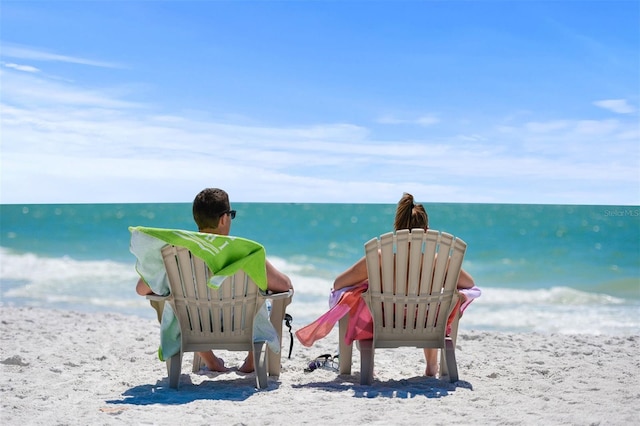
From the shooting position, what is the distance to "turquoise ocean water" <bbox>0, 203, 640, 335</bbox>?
403 inches

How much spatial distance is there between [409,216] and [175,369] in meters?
1.69

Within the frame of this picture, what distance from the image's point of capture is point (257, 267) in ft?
12.9

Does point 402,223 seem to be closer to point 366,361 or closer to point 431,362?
point 366,361

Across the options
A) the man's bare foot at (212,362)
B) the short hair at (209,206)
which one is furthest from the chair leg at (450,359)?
the short hair at (209,206)

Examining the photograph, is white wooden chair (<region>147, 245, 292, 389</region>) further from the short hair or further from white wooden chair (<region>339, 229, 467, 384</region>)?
white wooden chair (<region>339, 229, 467, 384</region>)

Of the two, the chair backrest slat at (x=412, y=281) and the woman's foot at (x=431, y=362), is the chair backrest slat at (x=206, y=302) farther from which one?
the woman's foot at (x=431, y=362)

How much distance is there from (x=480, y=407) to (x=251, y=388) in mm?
1353

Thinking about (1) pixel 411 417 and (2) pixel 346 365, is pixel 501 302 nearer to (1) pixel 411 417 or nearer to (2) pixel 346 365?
(2) pixel 346 365

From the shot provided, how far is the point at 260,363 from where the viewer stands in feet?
13.6

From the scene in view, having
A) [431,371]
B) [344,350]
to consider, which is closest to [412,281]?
[344,350]

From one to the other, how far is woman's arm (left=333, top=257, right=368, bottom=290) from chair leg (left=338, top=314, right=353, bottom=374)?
0.27 metres

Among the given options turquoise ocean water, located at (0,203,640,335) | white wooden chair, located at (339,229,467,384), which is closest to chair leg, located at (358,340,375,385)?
white wooden chair, located at (339,229,467,384)

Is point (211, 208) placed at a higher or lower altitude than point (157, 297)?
higher

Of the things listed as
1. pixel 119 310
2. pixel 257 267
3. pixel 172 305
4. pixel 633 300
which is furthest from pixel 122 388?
pixel 633 300
